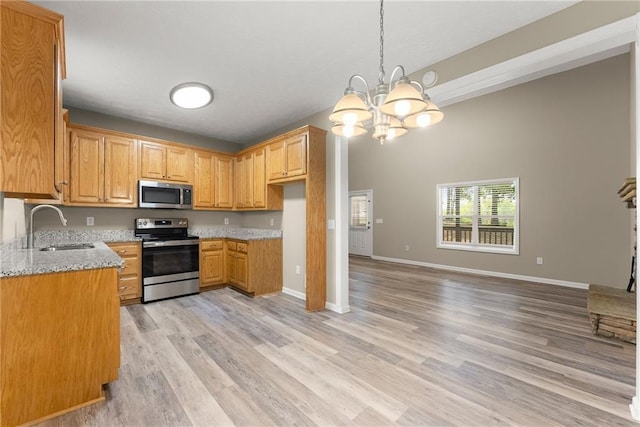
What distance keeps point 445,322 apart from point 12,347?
357cm

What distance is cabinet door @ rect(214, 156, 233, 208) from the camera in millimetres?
4914

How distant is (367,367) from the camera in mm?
2287

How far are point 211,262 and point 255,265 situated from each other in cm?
85

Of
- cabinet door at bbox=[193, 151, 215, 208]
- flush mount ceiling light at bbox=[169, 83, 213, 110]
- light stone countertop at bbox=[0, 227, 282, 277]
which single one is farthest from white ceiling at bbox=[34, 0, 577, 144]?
light stone countertop at bbox=[0, 227, 282, 277]

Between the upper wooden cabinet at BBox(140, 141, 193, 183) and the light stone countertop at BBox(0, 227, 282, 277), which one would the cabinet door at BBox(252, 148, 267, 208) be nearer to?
the light stone countertop at BBox(0, 227, 282, 277)

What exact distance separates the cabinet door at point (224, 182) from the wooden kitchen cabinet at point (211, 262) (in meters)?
0.69

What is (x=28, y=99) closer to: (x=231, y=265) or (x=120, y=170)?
(x=120, y=170)

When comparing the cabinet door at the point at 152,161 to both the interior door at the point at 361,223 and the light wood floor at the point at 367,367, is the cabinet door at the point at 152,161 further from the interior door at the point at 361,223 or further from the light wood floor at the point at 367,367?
the interior door at the point at 361,223

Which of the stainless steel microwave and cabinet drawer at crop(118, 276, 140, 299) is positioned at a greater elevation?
the stainless steel microwave

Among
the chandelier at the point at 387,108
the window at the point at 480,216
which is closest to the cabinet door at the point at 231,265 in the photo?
the chandelier at the point at 387,108

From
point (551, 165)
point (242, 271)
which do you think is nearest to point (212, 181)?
point (242, 271)

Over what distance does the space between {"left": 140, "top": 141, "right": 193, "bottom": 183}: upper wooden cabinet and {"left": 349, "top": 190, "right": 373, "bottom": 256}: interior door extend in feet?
16.3

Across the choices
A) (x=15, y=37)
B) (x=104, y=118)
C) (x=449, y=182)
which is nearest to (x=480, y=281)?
(x=449, y=182)

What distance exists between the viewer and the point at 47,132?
1627 mm
